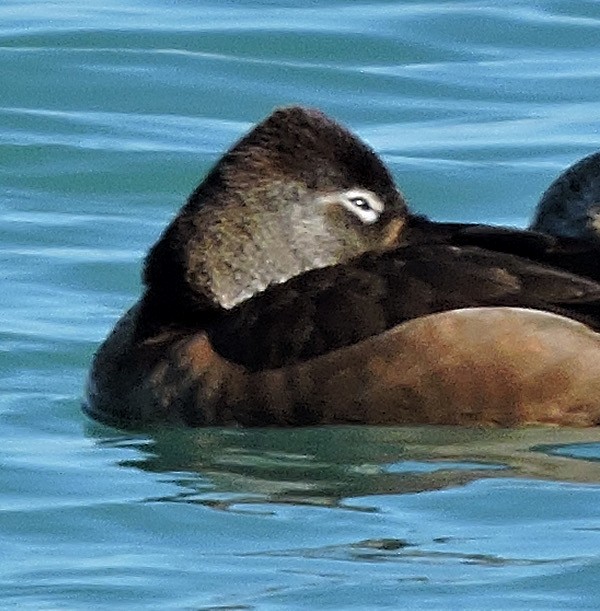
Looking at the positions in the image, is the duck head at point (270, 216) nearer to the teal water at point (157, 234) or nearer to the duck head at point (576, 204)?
the teal water at point (157, 234)

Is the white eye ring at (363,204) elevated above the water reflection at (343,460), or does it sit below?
above

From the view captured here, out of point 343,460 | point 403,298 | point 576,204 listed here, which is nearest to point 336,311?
point 403,298

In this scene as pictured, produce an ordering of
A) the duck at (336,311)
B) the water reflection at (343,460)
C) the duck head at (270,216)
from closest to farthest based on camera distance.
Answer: the water reflection at (343,460), the duck at (336,311), the duck head at (270,216)

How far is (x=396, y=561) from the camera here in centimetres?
820

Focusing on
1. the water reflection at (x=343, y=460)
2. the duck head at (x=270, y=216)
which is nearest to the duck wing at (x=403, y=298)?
the water reflection at (x=343, y=460)

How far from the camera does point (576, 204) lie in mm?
11414

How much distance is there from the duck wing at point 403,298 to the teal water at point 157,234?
0.35m

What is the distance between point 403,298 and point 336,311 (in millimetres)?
244

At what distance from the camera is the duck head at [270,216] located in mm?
10203

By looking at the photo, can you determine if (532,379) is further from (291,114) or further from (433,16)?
(433,16)

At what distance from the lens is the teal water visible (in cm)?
817

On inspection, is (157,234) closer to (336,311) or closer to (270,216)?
(270,216)

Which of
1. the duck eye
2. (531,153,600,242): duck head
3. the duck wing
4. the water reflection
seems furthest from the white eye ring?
(531,153,600,242): duck head

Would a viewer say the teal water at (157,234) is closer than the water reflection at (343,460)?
Yes
